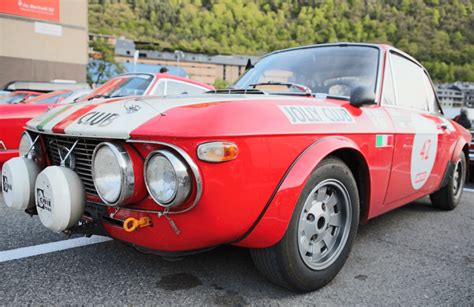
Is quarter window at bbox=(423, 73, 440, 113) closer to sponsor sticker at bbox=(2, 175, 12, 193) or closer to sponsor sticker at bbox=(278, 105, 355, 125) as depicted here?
sponsor sticker at bbox=(278, 105, 355, 125)

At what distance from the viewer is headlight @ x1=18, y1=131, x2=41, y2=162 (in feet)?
8.12

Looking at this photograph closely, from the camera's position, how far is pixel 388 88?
3.06m

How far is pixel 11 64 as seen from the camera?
3058 cm

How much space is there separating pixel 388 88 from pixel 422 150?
0.62 m

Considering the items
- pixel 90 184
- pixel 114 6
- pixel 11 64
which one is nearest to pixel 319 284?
pixel 90 184

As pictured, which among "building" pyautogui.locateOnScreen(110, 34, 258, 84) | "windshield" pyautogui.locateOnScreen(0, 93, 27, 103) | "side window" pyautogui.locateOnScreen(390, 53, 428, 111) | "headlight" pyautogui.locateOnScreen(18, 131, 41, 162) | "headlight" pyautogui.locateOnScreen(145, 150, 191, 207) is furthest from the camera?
"building" pyautogui.locateOnScreen(110, 34, 258, 84)

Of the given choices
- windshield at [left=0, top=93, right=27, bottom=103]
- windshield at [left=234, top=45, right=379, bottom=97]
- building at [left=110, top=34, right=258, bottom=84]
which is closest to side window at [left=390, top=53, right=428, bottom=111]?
windshield at [left=234, top=45, right=379, bottom=97]

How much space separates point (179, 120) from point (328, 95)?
1325 mm

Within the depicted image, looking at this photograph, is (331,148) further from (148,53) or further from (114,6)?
(114,6)

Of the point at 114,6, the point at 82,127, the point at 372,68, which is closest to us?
the point at 82,127

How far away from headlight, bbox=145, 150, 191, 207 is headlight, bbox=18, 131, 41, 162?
1095 mm

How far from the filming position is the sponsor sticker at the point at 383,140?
8.62 feet

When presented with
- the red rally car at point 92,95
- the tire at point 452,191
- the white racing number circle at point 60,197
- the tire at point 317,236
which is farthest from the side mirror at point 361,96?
the red rally car at point 92,95

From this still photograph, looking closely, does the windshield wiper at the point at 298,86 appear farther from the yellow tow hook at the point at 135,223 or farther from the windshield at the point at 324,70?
the yellow tow hook at the point at 135,223
